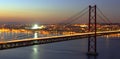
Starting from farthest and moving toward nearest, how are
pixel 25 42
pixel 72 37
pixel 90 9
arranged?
pixel 90 9
pixel 72 37
pixel 25 42

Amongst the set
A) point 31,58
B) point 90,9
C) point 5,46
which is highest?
point 90,9

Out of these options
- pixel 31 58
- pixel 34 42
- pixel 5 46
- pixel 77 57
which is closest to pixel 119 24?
pixel 77 57

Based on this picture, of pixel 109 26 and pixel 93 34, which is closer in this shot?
pixel 93 34

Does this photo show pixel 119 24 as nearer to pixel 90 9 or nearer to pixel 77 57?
pixel 90 9

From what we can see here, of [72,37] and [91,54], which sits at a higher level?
[72,37]

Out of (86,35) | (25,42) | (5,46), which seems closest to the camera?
(5,46)

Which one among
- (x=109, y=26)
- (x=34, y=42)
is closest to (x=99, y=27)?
(x=109, y=26)

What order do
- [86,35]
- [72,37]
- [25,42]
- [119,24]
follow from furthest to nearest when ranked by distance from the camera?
[119,24] < [86,35] < [72,37] < [25,42]

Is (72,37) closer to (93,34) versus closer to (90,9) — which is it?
(93,34)

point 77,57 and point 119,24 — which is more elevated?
point 119,24
